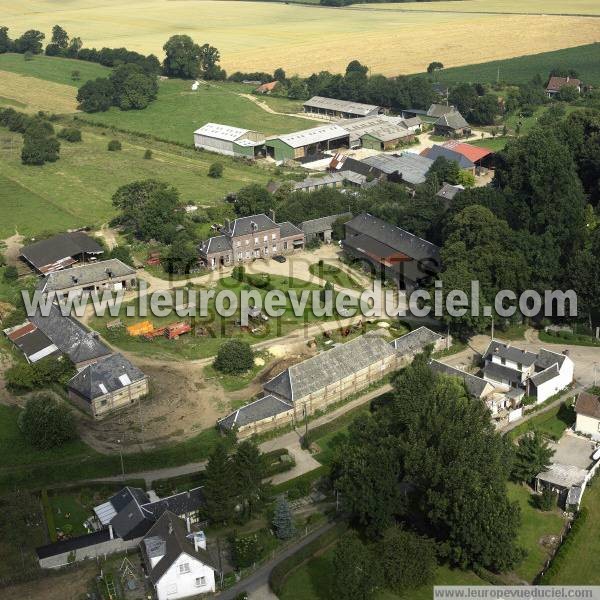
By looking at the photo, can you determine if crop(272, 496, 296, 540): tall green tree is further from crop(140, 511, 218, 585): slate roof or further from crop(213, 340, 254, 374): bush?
crop(213, 340, 254, 374): bush

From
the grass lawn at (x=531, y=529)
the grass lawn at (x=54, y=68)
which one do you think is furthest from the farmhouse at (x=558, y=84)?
the grass lawn at (x=531, y=529)

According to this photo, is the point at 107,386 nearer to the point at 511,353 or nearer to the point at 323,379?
the point at 323,379

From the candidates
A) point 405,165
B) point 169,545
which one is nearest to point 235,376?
point 169,545

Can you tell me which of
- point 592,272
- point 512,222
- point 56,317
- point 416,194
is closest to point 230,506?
point 56,317

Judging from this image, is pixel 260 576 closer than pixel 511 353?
Yes

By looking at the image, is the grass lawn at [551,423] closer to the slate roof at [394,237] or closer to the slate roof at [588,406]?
the slate roof at [588,406]

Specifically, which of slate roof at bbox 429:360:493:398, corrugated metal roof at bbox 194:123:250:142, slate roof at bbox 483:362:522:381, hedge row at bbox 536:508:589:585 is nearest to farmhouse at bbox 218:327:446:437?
slate roof at bbox 429:360:493:398
